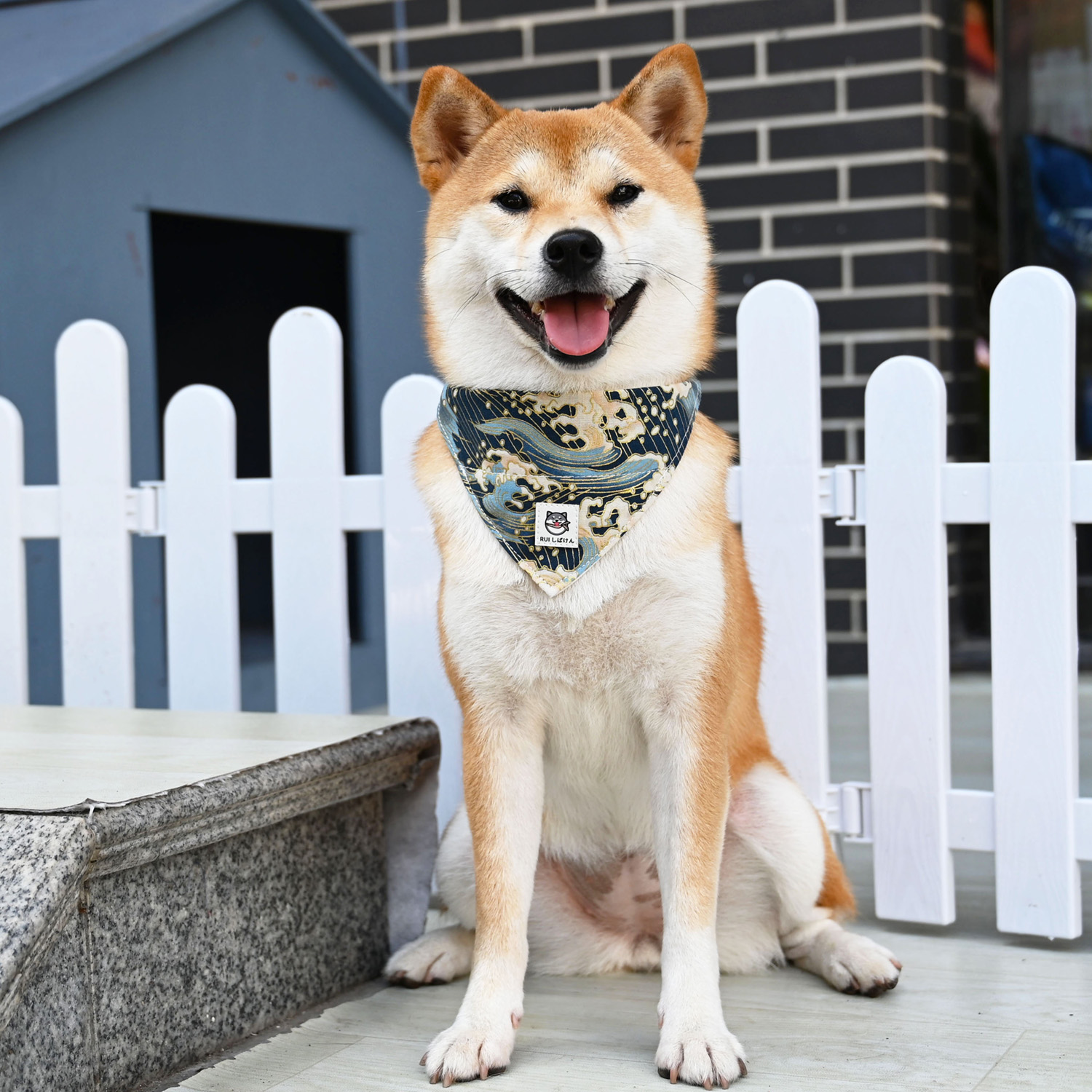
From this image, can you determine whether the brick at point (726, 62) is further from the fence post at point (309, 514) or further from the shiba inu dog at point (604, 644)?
the shiba inu dog at point (604, 644)

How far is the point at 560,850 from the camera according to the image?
2.08 metres

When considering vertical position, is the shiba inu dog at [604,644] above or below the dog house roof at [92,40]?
below

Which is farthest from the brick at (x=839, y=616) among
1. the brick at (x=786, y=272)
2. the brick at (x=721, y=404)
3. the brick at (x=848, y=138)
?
the brick at (x=848, y=138)

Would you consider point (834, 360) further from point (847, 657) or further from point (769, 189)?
point (847, 657)

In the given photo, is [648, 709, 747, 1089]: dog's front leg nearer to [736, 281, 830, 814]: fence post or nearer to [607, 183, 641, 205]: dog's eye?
[736, 281, 830, 814]: fence post

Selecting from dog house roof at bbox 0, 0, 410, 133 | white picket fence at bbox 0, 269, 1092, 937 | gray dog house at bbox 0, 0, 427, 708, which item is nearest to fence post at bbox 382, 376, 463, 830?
white picket fence at bbox 0, 269, 1092, 937

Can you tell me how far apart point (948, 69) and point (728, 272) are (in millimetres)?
926

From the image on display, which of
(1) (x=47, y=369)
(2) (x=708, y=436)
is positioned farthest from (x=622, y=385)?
(1) (x=47, y=369)

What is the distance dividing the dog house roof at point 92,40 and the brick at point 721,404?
57.0 inches

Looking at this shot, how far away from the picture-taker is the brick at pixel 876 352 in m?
4.33

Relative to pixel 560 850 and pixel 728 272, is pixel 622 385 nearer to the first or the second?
pixel 560 850

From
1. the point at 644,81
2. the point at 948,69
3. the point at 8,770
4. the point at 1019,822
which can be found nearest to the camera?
the point at 8,770

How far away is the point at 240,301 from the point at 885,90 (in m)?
2.17

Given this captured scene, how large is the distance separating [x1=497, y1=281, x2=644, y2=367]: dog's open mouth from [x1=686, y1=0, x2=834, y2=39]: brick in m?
2.87
